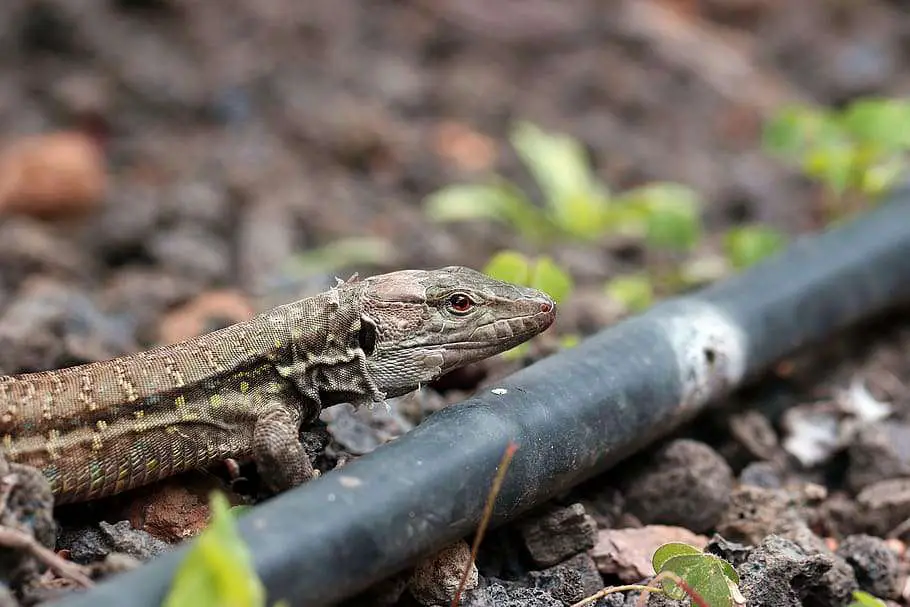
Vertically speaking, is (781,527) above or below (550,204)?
below

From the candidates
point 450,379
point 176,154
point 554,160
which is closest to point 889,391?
point 450,379

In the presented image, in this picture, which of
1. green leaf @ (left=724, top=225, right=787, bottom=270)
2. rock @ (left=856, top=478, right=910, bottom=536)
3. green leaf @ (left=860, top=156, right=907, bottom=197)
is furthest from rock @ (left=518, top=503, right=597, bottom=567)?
green leaf @ (left=860, top=156, right=907, bottom=197)

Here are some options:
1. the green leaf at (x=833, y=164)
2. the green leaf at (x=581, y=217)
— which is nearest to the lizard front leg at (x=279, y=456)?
the green leaf at (x=581, y=217)

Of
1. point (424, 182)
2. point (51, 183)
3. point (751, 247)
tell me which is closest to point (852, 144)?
point (751, 247)

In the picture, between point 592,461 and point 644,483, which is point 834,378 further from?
point 592,461

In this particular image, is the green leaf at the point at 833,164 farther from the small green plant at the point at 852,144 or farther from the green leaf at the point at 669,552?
the green leaf at the point at 669,552

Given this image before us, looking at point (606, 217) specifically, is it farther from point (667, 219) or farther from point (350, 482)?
point (350, 482)
